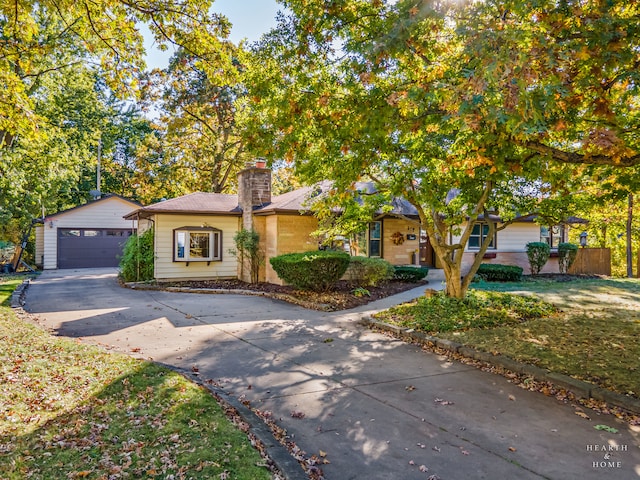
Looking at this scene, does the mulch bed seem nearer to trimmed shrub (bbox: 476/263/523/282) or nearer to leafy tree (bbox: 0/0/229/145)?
trimmed shrub (bbox: 476/263/523/282)

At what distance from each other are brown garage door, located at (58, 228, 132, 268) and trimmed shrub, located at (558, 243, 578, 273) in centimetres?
2309

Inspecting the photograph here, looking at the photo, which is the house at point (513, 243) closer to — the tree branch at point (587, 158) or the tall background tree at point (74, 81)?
the tree branch at point (587, 158)

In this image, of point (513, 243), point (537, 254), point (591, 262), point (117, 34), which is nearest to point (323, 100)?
point (117, 34)

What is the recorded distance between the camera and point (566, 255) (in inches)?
823

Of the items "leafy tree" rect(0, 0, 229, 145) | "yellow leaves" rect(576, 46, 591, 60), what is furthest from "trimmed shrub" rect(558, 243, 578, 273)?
"leafy tree" rect(0, 0, 229, 145)

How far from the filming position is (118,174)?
37250 millimetres

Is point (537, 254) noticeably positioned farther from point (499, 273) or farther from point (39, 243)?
point (39, 243)

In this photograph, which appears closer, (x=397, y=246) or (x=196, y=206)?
(x=196, y=206)

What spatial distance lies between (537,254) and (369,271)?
980 cm

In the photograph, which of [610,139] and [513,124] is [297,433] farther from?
[610,139]

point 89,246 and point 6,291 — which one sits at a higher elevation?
point 89,246

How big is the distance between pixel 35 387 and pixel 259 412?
2.57 metres

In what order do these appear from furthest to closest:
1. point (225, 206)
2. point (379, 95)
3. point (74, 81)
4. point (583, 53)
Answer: point (74, 81)
point (225, 206)
point (379, 95)
point (583, 53)

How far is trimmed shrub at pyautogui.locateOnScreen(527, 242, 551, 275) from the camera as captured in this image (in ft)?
66.1
